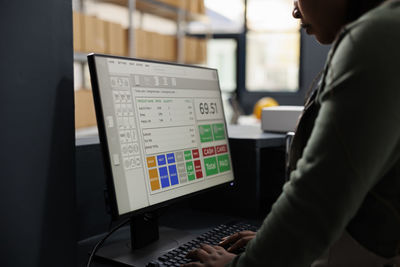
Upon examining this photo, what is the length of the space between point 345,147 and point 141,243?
561 mm

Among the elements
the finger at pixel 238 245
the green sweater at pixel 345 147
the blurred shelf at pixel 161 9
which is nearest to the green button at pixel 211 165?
the finger at pixel 238 245

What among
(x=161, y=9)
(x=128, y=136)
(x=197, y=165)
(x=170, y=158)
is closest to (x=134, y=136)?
(x=128, y=136)

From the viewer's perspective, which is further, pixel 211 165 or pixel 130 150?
pixel 211 165

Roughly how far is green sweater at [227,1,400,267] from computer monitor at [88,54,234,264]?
328mm

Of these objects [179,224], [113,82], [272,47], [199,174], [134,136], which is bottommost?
[179,224]

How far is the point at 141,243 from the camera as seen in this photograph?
0.92 meters

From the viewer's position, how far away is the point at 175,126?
95cm

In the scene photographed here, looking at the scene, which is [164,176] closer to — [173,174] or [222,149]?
[173,174]

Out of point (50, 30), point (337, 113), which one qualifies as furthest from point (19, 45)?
point (337, 113)

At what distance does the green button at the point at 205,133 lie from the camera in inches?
41.0

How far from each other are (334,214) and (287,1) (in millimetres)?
5090

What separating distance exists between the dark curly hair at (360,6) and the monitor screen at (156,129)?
0.44 m

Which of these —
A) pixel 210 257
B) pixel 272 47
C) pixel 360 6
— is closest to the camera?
pixel 360 6

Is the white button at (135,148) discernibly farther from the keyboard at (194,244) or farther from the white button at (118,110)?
the keyboard at (194,244)
